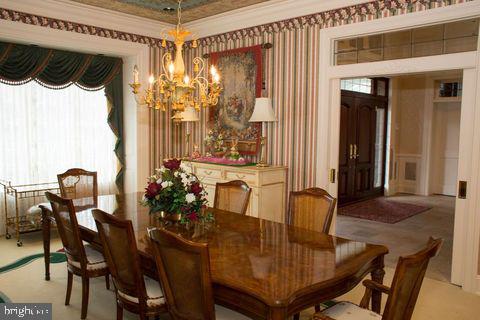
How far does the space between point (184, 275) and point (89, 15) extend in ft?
14.2

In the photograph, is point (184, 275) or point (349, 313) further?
point (349, 313)

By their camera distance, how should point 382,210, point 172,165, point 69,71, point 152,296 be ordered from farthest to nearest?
point 382,210 → point 69,71 → point 172,165 → point 152,296

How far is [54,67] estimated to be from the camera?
523 centimetres

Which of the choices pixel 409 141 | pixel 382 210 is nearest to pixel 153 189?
pixel 382 210

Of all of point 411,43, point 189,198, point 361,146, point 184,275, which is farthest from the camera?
point 361,146

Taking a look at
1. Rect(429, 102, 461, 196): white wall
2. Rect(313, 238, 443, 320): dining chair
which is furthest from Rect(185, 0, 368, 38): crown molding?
Rect(429, 102, 461, 196): white wall

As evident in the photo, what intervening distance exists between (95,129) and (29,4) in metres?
1.86

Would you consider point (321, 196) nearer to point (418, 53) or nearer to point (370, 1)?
point (418, 53)

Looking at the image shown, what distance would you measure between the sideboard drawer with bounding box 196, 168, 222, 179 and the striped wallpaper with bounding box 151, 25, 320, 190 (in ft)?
2.21

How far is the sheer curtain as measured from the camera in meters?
5.13

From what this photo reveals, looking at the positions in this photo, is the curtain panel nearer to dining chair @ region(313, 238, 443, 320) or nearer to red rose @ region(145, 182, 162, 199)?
red rose @ region(145, 182, 162, 199)

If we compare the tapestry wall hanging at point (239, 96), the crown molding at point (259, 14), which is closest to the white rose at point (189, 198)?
the tapestry wall hanging at point (239, 96)

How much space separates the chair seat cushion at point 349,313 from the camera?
2.23 meters

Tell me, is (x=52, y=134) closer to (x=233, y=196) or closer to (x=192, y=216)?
(x=233, y=196)
